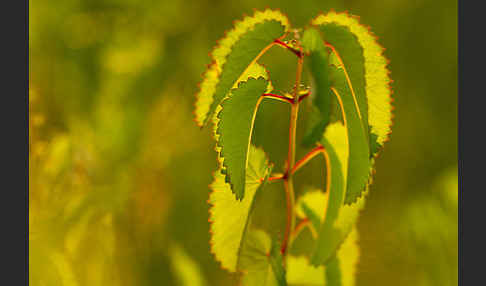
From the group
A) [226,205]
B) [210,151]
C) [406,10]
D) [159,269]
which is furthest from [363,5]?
[226,205]

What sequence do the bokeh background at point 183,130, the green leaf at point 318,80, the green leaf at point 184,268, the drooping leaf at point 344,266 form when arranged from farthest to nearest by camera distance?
the bokeh background at point 183,130 < the green leaf at point 184,268 < the drooping leaf at point 344,266 < the green leaf at point 318,80

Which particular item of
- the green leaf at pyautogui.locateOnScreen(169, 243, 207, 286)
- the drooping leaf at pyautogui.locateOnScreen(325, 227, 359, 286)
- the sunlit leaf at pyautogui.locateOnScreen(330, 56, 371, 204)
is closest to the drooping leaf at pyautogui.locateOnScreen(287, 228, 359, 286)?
the drooping leaf at pyautogui.locateOnScreen(325, 227, 359, 286)

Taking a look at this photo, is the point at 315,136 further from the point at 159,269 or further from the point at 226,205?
the point at 159,269

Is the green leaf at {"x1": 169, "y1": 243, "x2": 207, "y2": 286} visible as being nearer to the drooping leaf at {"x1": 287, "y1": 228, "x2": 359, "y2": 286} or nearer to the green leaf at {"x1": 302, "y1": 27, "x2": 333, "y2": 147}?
the drooping leaf at {"x1": 287, "y1": 228, "x2": 359, "y2": 286}

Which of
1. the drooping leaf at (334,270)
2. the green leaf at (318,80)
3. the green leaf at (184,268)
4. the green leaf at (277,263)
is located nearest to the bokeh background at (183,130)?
the green leaf at (184,268)

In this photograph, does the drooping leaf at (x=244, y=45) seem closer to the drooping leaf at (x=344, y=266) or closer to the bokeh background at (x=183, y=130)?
the drooping leaf at (x=344, y=266)

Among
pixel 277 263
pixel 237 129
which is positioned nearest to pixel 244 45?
pixel 237 129
